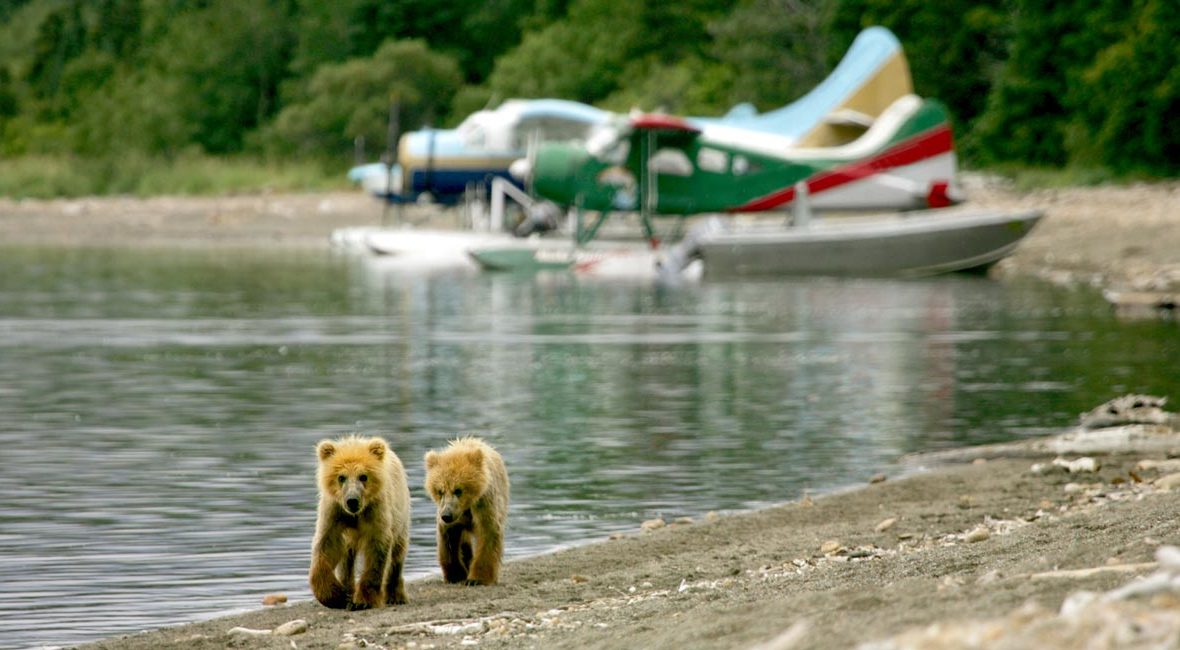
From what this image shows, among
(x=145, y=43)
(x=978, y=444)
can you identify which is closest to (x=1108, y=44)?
(x=978, y=444)

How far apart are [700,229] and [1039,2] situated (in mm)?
14406

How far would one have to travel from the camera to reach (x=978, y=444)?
40.7 ft

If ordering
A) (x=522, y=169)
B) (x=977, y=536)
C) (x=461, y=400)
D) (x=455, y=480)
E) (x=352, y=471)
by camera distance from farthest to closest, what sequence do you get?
(x=522, y=169) → (x=461, y=400) → (x=977, y=536) → (x=455, y=480) → (x=352, y=471)

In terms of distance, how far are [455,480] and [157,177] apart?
57.3 metres

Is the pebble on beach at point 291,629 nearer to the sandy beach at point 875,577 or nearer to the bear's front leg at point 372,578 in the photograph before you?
the sandy beach at point 875,577

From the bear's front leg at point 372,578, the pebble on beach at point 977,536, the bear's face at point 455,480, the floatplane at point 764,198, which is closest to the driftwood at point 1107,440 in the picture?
the pebble on beach at point 977,536

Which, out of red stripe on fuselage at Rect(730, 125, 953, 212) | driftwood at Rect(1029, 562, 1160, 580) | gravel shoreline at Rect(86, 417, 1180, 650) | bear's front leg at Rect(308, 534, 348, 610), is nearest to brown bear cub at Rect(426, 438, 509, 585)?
gravel shoreline at Rect(86, 417, 1180, 650)

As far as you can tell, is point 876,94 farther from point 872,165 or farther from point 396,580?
point 396,580

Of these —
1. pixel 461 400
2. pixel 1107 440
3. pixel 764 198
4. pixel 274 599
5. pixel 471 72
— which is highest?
pixel 471 72

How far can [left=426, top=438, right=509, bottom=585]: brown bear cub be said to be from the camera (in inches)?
274

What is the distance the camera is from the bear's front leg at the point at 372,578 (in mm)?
6730

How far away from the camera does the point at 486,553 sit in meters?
7.26

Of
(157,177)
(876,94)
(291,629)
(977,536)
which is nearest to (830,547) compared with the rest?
(977,536)

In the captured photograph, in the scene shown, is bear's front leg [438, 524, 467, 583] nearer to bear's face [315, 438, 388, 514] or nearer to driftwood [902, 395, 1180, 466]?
bear's face [315, 438, 388, 514]
